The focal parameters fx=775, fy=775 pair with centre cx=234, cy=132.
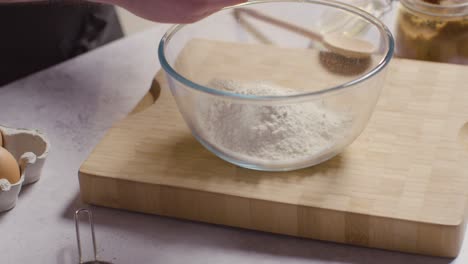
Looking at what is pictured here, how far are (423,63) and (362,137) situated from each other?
20 cm

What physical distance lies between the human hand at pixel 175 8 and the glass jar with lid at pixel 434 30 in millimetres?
342

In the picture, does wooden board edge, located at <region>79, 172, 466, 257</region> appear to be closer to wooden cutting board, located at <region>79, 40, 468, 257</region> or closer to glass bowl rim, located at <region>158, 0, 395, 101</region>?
wooden cutting board, located at <region>79, 40, 468, 257</region>

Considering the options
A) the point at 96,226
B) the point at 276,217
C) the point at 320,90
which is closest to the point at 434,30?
the point at 320,90

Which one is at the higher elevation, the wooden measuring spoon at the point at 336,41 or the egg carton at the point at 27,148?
the wooden measuring spoon at the point at 336,41

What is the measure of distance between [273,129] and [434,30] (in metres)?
0.34

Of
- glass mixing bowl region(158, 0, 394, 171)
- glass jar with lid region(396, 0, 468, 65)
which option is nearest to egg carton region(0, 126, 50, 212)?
glass mixing bowl region(158, 0, 394, 171)

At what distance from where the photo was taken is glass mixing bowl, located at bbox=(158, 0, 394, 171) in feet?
2.87

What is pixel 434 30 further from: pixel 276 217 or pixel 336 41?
pixel 276 217

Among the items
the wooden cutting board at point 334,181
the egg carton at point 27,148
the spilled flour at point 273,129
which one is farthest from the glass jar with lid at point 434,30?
the egg carton at point 27,148

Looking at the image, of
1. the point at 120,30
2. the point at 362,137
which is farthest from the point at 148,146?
the point at 120,30

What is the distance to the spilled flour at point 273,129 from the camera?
0.88m

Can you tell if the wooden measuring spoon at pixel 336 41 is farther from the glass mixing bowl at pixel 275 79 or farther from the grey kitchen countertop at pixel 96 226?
the grey kitchen countertop at pixel 96 226

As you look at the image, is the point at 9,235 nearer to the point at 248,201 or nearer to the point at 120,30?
the point at 248,201

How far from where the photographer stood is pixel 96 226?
91cm
